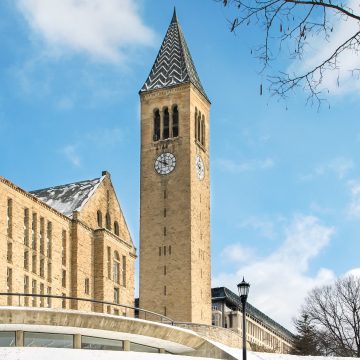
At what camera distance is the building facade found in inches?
4537

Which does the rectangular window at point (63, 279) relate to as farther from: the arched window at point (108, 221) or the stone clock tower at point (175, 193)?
the stone clock tower at point (175, 193)

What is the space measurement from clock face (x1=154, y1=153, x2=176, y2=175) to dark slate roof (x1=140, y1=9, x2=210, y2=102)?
6.98 m

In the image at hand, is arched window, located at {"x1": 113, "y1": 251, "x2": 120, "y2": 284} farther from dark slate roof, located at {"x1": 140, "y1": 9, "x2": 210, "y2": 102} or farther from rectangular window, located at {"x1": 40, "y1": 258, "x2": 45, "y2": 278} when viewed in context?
dark slate roof, located at {"x1": 140, "y1": 9, "x2": 210, "y2": 102}

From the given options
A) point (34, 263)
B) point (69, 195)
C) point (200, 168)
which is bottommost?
point (34, 263)

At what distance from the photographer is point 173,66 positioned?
280 ft

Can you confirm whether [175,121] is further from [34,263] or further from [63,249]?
[34,263]

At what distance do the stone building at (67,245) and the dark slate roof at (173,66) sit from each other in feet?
73.3

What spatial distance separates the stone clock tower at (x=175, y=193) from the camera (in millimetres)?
76625

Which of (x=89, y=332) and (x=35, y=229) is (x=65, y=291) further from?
(x=89, y=332)

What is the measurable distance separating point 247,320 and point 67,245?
211ft

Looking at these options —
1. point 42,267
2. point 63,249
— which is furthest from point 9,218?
point 63,249

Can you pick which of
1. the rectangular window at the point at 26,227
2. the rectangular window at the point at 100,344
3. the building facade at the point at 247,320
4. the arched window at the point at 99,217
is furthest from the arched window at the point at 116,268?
the building facade at the point at 247,320

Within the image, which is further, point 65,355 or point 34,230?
point 34,230

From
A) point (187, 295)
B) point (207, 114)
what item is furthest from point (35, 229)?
point (207, 114)
